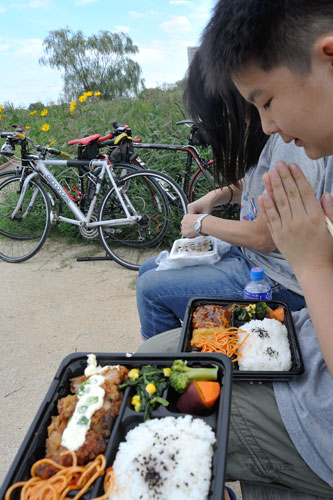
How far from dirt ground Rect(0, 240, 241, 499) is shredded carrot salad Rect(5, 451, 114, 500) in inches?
50.9

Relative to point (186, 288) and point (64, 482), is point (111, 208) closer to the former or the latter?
point (186, 288)

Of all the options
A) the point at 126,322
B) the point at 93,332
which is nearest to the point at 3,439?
the point at 93,332

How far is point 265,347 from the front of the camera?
1.32 metres

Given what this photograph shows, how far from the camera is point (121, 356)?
112cm

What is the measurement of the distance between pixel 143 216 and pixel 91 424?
133 inches

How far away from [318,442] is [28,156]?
4.25 meters

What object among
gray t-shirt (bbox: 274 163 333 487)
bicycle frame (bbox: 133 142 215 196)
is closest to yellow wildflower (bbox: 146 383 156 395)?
gray t-shirt (bbox: 274 163 333 487)

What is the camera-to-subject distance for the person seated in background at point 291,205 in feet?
3.35

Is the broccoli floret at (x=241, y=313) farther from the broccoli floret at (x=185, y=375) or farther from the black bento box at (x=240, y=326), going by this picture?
the broccoli floret at (x=185, y=375)

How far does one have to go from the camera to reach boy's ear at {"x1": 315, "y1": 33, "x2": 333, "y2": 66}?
38.4 inches

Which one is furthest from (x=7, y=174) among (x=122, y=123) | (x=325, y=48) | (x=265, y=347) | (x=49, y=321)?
(x=325, y=48)

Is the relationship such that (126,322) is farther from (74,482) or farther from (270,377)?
(74,482)

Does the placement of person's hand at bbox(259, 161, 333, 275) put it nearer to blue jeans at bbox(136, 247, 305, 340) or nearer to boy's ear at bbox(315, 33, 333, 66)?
A: boy's ear at bbox(315, 33, 333, 66)

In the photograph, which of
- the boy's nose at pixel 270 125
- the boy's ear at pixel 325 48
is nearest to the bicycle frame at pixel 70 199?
the boy's nose at pixel 270 125
